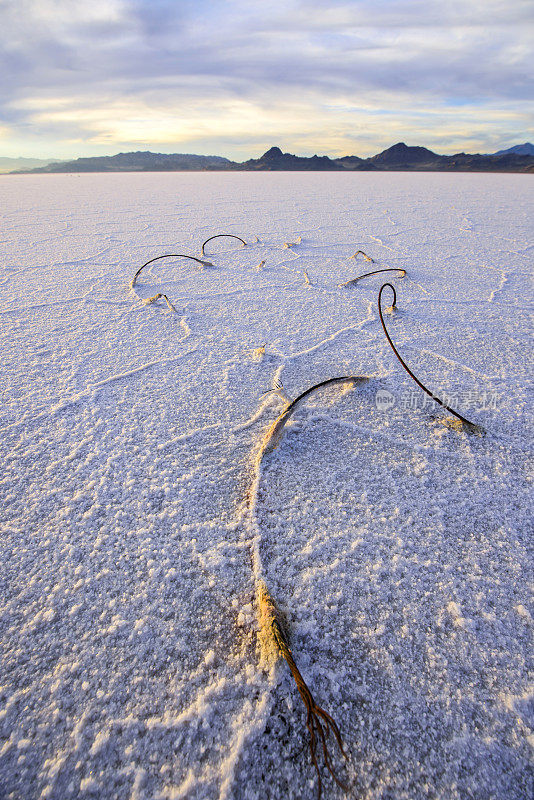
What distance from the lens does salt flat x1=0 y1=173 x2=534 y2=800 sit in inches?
17.6

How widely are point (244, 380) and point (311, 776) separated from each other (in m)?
0.89

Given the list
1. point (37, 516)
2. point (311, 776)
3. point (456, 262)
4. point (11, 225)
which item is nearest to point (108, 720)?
point (311, 776)

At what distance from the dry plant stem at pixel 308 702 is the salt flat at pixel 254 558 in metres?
0.02

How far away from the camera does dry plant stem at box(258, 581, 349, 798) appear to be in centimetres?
42

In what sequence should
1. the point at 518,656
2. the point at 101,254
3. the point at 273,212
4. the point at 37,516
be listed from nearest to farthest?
the point at 518,656 → the point at 37,516 → the point at 101,254 → the point at 273,212

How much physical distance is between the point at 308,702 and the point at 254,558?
9.6 inches

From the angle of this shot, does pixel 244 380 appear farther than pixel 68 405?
Yes

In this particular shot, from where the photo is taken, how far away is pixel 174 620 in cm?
57

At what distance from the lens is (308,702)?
42cm

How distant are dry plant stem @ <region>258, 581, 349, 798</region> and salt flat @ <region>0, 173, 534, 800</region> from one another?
0.05 ft

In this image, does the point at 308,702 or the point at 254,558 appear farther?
the point at 254,558

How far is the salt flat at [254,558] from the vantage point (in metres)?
0.45

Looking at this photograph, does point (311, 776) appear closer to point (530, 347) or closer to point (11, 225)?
point (530, 347)

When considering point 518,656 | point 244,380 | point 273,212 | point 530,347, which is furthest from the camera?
point 273,212
